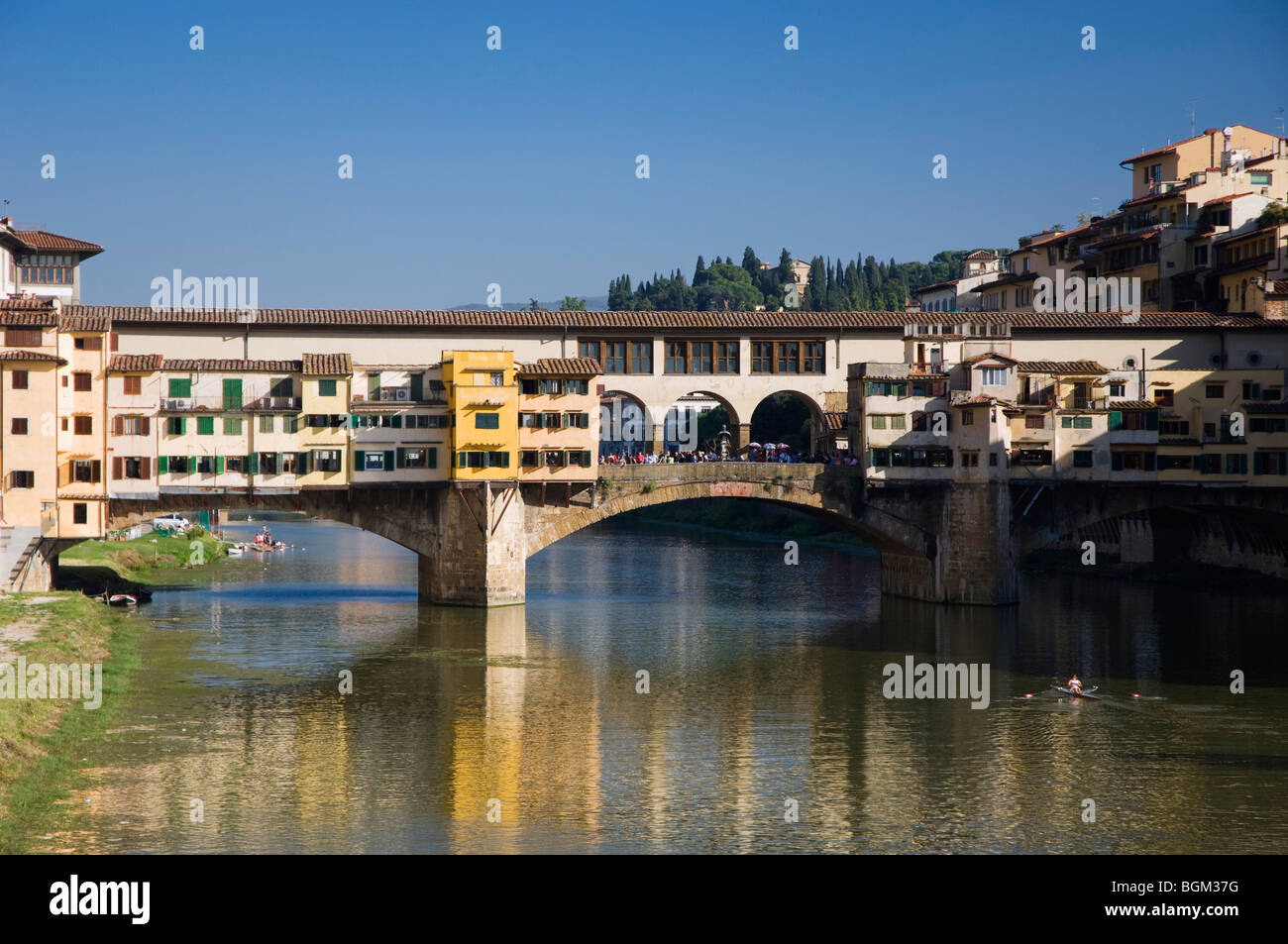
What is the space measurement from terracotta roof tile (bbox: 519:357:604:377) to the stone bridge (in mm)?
4455

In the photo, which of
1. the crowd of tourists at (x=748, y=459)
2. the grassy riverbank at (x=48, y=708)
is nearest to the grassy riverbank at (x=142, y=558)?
the grassy riverbank at (x=48, y=708)

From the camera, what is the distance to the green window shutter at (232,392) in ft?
199

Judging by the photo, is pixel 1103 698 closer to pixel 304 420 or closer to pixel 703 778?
pixel 703 778

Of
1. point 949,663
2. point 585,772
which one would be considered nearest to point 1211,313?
point 949,663

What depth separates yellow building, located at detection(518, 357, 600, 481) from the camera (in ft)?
208

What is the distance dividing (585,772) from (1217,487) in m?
41.6

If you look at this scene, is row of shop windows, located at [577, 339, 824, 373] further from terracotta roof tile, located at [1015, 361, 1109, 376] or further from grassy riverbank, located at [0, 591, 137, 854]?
grassy riverbank, located at [0, 591, 137, 854]

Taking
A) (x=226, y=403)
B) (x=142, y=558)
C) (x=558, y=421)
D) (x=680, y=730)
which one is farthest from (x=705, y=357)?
(x=142, y=558)

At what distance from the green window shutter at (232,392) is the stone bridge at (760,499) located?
3676 mm

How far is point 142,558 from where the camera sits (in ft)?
263

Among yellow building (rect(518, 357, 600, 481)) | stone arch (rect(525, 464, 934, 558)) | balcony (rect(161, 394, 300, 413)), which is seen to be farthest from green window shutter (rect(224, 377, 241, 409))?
stone arch (rect(525, 464, 934, 558))

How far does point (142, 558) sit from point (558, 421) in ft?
97.8

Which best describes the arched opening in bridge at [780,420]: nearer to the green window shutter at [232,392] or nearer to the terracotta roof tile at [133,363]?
the green window shutter at [232,392]

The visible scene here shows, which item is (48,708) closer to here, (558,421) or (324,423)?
(324,423)
